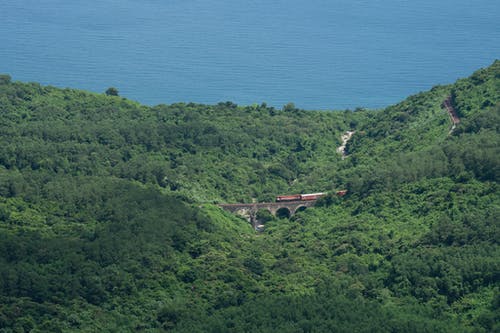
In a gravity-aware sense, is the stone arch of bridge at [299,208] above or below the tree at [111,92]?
below

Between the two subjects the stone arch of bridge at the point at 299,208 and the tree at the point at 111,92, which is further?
the tree at the point at 111,92

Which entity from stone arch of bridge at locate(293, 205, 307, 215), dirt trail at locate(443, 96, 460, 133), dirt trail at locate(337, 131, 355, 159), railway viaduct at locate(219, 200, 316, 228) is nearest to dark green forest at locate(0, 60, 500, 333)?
dirt trail at locate(337, 131, 355, 159)

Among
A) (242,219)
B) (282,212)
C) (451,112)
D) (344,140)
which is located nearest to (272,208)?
(282,212)

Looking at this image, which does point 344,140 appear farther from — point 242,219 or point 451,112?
point 242,219

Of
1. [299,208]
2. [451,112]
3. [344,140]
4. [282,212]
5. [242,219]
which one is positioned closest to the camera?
[242,219]

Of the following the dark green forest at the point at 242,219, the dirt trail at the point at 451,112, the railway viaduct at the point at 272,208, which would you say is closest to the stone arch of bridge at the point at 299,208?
the railway viaduct at the point at 272,208

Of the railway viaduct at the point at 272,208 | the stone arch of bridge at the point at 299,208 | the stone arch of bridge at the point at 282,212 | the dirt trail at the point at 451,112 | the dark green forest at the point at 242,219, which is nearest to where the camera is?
the dark green forest at the point at 242,219

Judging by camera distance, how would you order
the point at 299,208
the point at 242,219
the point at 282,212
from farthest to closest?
the point at 282,212, the point at 299,208, the point at 242,219

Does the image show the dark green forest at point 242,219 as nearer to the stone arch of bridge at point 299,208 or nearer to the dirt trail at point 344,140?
the dirt trail at point 344,140
